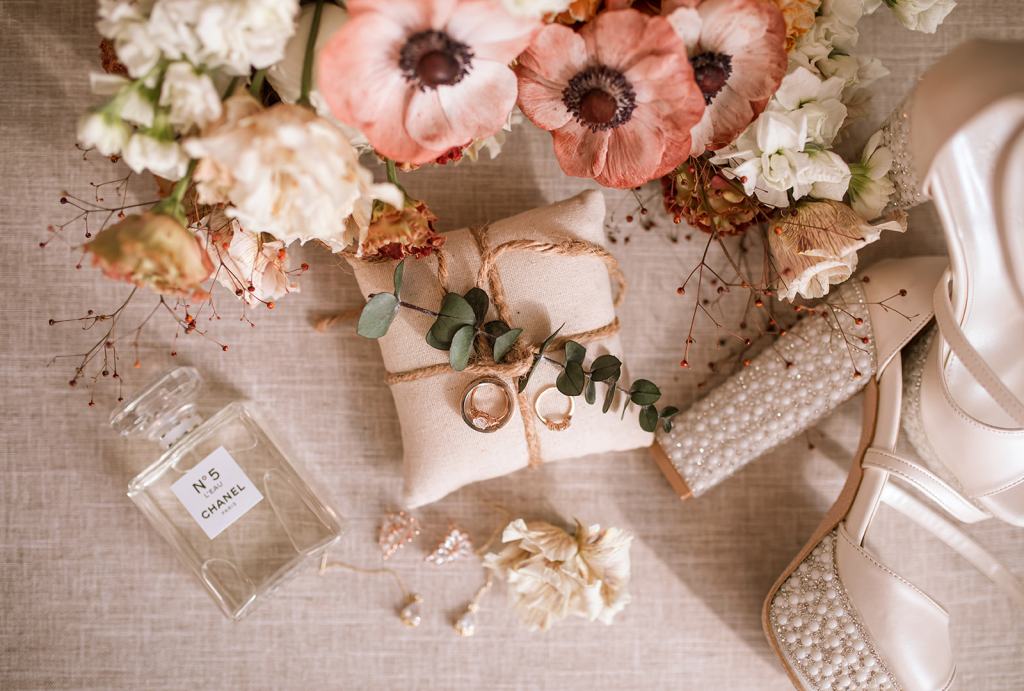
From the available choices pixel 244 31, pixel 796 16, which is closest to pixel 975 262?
pixel 796 16

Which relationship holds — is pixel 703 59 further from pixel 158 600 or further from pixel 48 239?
pixel 158 600

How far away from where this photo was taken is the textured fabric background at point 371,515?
106 cm

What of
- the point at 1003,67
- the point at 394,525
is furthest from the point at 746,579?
the point at 1003,67

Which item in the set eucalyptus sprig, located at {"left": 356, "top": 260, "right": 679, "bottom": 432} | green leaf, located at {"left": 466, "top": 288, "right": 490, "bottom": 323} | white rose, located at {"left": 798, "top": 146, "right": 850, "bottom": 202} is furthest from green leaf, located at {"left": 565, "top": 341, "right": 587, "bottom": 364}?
white rose, located at {"left": 798, "top": 146, "right": 850, "bottom": 202}

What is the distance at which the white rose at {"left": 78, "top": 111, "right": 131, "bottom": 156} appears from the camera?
59 cm

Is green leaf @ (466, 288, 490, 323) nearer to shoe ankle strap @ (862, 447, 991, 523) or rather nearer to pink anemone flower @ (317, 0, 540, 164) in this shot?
pink anemone flower @ (317, 0, 540, 164)

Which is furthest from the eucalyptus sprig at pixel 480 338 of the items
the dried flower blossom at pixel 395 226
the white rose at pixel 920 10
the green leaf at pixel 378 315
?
the white rose at pixel 920 10

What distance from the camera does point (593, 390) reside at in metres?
0.93

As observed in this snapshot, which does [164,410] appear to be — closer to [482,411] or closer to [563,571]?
[482,411]

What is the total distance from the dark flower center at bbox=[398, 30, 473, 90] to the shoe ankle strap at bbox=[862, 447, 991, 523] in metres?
0.79

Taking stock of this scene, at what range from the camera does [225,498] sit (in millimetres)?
1022

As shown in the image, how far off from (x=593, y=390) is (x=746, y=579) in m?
0.45

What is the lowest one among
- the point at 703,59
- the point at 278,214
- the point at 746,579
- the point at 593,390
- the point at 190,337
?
the point at 746,579

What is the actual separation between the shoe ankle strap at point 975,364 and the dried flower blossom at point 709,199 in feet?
0.86
